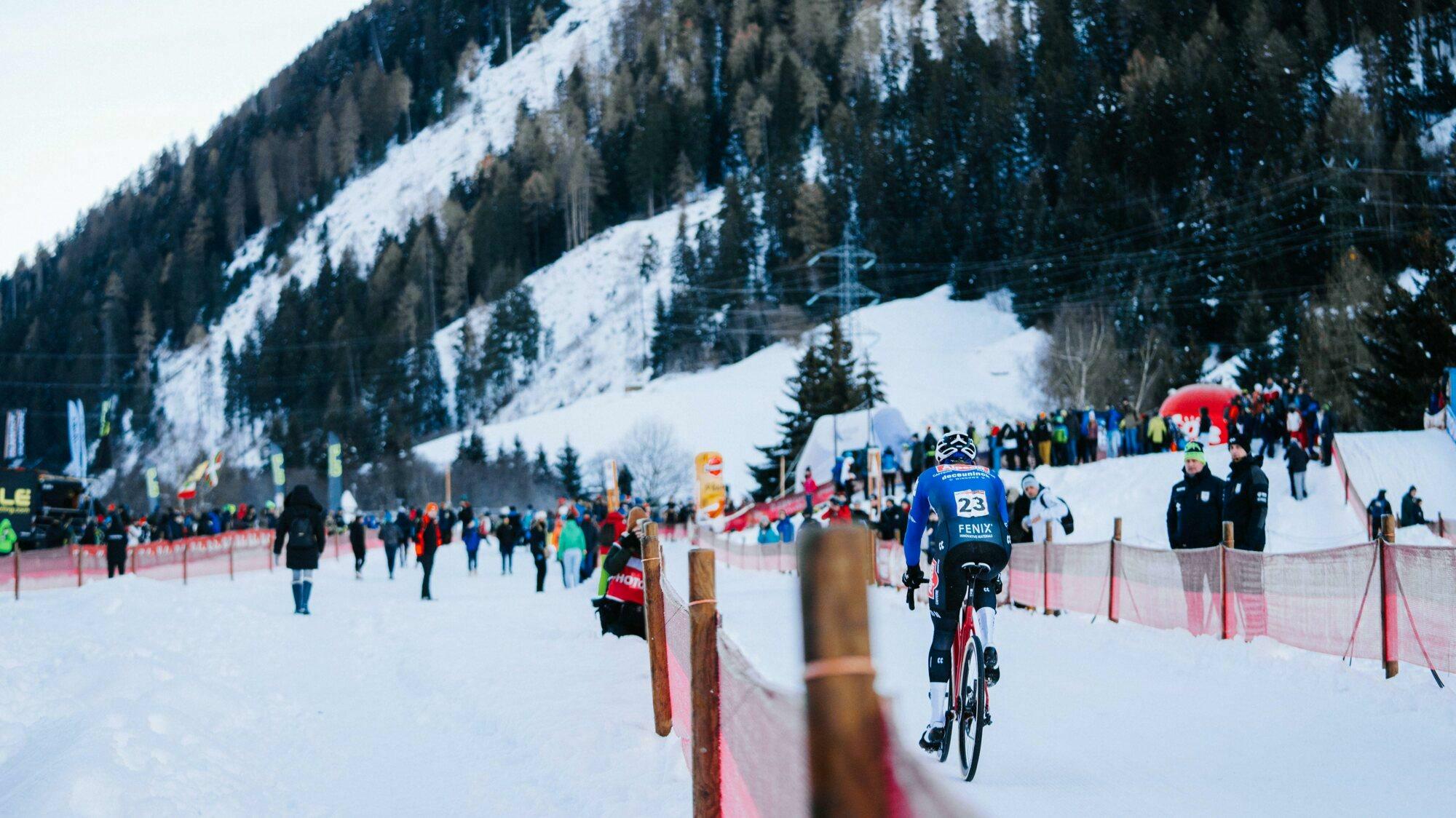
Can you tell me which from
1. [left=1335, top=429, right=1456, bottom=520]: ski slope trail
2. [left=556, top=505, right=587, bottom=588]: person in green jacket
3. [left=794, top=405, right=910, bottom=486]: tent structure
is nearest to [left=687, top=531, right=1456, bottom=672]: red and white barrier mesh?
[left=556, top=505, right=587, bottom=588]: person in green jacket

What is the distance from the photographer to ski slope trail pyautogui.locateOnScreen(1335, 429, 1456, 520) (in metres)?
24.6

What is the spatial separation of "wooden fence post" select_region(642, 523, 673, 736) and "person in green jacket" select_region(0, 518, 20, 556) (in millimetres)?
24973

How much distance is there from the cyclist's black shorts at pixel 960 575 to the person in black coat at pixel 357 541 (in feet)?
74.7

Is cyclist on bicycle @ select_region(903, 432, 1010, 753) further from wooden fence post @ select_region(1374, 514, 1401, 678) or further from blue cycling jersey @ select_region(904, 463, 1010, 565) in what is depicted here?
wooden fence post @ select_region(1374, 514, 1401, 678)

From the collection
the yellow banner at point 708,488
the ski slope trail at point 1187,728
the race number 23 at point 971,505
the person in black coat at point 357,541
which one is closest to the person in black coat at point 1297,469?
the ski slope trail at point 1187,728

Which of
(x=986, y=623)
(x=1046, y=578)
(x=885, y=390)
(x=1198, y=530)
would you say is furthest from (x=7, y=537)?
→ (x=885, y=390)

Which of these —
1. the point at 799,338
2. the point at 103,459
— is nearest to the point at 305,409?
the point at 103,459

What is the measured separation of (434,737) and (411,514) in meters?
29.9

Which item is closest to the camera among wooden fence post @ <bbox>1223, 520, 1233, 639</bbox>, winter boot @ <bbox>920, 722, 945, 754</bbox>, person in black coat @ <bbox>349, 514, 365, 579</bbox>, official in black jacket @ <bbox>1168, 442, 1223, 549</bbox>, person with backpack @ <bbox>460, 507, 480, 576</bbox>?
winter boot @ <bbox>920, 722, 945, 754</bbox>

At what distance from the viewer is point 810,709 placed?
2.10 m

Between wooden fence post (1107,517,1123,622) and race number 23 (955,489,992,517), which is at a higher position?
race number 23 (955,489,992,517)

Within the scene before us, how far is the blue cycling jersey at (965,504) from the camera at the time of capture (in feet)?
21.1

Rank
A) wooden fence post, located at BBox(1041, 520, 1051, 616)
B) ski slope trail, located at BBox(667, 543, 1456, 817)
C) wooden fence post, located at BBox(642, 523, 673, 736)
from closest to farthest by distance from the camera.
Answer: ski slope trail, located at BBox(667, 543, 1456, 817) < wooden fence post, located at BBox(642, 523, 673, 736) < wooden fence post, located at BBox(1041, 520, 1051, 616)

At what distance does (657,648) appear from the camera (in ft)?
25.9
